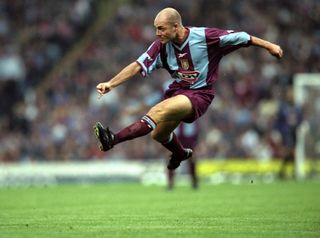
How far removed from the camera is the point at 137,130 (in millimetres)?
10555

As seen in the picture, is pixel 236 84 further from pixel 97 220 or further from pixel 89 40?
pixel 97 220

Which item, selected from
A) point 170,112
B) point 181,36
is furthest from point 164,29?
point 170,112

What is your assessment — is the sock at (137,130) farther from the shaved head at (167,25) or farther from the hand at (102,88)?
the shaved head at (167,25)

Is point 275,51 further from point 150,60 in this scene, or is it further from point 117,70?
point 117,70

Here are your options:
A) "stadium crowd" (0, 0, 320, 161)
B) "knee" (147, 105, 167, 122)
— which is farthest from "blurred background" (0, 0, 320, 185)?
"knee" (147, 105, 167, 122)

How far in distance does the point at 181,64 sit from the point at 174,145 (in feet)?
4.27

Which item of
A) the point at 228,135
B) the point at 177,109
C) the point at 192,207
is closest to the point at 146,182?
the point at 228,135

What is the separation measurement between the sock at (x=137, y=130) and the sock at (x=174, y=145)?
105 centimetres

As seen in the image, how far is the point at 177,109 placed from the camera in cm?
1073

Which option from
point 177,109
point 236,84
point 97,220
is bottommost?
point 97,220

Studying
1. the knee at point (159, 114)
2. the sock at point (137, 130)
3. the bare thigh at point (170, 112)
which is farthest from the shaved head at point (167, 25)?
the sock at point (137, 130)

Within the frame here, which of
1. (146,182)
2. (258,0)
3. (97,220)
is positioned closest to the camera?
(97,220)

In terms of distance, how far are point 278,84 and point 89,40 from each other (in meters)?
6.52

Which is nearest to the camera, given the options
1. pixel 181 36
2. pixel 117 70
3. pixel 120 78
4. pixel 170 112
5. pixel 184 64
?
pixel 170 112
